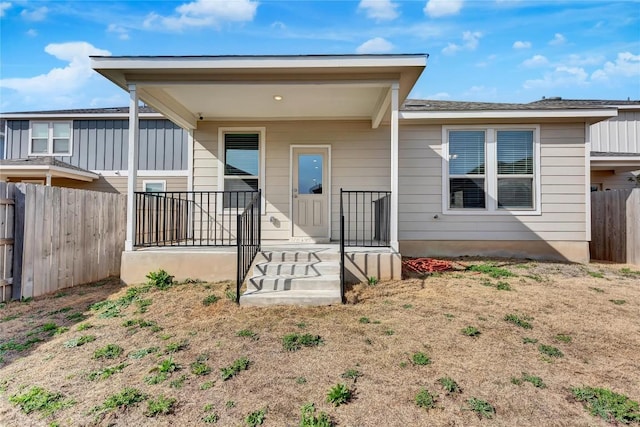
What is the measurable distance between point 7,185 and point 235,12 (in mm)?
6232

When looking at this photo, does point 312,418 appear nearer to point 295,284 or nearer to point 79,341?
point 295,284

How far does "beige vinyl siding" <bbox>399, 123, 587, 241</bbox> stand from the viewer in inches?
247

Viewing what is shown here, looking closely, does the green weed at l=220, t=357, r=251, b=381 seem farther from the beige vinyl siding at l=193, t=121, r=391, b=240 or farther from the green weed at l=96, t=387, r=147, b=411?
the beige vinyl siding at l=193, t=121, r=391, b=240

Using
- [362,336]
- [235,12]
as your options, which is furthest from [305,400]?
[235,12]

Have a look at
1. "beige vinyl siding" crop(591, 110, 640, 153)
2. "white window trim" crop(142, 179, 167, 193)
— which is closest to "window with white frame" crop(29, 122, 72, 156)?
"white window trim" crop(142, 179, 167, 193)

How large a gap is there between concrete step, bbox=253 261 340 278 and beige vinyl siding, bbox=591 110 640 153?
39.1 ft

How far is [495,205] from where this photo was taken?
6.40m

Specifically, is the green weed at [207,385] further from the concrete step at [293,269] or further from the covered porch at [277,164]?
the covered porch at [277,164]

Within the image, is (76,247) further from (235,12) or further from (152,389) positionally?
(235,12)

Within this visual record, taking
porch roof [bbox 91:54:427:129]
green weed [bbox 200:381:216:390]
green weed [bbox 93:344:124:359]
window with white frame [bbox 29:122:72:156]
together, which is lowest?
green weed [bbox 200:381:216:390]

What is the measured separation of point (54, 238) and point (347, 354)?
4.29 metres

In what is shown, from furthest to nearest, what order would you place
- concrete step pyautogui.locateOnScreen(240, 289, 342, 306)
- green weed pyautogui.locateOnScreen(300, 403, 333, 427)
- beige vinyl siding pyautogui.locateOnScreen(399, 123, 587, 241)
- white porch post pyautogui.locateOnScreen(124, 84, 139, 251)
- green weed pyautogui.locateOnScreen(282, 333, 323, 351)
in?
1. beige vinyl siding pyautogui.locateOnScreen(399, 123, 587, 241)
2. white porch post pyautogui.locateOnScreen(124, 84, 139, 251)
3. concrete step pyautogui.locateOnScreen(240, 289, 342, 306)
4. green weed pyautogui.locateOnScreen(282, 333, 323, 351)
5. green weed pyautogui.locateOnScreen(300, 403, 333, 427)

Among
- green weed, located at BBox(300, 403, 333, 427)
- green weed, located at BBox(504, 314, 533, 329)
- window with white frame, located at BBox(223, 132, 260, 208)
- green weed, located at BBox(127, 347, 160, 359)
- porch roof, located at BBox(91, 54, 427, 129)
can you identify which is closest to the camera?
green weed, located at BBox(300, 403, 333, 427)

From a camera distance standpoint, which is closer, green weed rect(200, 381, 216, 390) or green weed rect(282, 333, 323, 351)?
green weed rect(200, 381, 216, 390)
